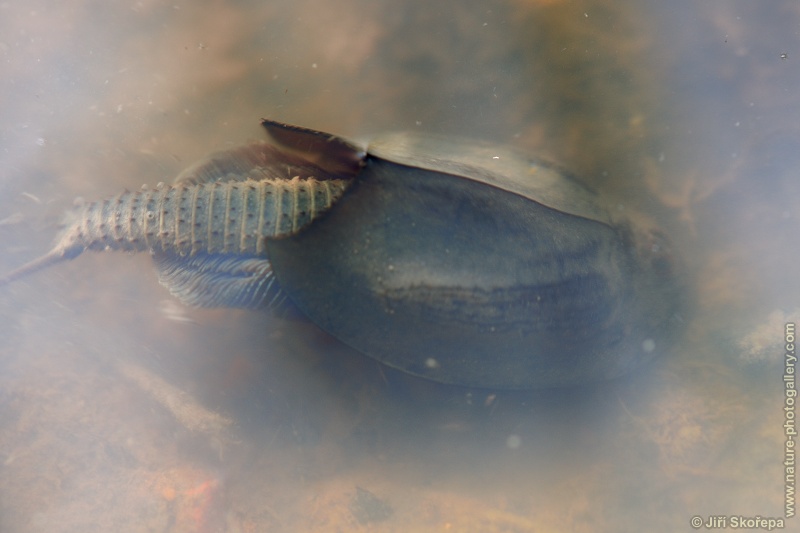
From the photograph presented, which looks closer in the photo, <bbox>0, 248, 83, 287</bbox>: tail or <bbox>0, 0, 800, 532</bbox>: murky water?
<bbox>0, 0, 800, 532</bbox>: murky water

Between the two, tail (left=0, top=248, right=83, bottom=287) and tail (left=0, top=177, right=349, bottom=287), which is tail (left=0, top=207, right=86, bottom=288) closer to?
tail (left=0, top=248, right=83, bottom=287)

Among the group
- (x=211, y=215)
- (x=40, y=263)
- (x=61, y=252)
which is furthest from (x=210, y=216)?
(x=40, y=263)

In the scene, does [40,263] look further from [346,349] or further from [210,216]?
[346,349]

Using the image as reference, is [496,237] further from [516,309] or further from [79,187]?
[79,187]

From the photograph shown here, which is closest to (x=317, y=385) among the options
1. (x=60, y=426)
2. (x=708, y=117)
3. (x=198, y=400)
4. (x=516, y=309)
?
(x=198, y=400)

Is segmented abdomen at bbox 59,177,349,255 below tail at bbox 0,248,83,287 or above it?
above

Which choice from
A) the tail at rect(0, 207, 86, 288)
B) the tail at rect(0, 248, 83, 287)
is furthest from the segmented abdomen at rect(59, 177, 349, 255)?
the tail at rect(0, 248, 83, 287)

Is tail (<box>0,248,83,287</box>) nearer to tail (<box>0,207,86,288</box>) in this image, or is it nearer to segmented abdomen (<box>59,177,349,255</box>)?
tail (<box>0,207,86,288</box>)
